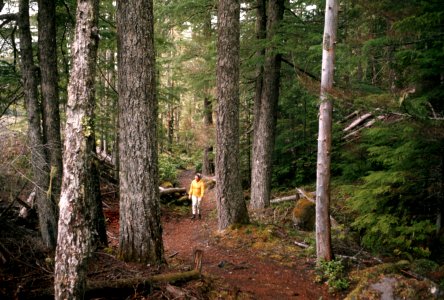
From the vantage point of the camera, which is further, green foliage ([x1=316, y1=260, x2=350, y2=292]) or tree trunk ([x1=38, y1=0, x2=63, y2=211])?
tree trunk ([x1=38, y1=0, x2=63, y2=211])

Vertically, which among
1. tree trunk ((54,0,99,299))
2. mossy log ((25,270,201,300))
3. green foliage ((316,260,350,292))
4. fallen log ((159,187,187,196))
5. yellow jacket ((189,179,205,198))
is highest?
tree trunk ((54,0,99,299))

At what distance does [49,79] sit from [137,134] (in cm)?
274

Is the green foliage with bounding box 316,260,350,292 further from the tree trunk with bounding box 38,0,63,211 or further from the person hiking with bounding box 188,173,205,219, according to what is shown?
the person hiking with bounding box 188,173,205,219

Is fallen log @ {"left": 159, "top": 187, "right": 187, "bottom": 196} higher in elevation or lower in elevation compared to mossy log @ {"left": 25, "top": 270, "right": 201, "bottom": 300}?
lower

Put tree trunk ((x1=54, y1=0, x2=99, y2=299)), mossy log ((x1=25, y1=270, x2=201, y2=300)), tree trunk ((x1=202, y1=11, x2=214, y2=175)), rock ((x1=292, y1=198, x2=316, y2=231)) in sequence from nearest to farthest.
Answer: tree trunk ((x1=54, y1=0, x2=99, y2=299))
mossy log ((x1=25, y1=270, x2=201, y2=300))
rock ((x1=292, y1=198, x2=316, y2=231))
tree trunk ((x1=202, y1=11, x2=214, y2=175))

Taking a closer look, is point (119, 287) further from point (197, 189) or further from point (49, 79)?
point (197, 189)

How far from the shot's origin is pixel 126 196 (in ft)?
21.1

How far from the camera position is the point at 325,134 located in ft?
23.0

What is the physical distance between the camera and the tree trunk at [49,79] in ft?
24.0

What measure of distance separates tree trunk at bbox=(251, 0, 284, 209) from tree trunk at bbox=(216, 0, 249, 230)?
2568mm

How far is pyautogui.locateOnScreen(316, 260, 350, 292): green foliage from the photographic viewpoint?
659cm

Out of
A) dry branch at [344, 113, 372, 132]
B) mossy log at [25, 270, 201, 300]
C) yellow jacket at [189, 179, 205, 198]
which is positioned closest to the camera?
mossy log at [25, 270, 201, 300]

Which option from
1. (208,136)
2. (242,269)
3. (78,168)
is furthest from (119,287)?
(208,136)

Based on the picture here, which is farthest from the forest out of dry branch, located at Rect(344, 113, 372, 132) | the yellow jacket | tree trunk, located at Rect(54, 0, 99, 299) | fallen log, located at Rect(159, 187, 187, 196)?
fallen log, located at Rect(159, 187, 187, 196)
